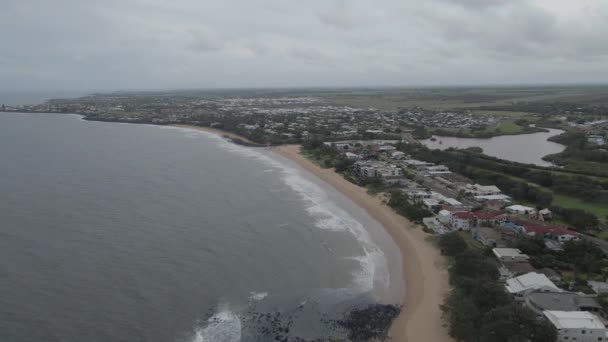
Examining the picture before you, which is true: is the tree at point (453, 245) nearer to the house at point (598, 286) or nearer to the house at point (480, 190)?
the house at point (598, 286)

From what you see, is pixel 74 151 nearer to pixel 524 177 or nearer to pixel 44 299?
pixel 44 299

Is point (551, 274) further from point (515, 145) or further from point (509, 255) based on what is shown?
point (515, 145)

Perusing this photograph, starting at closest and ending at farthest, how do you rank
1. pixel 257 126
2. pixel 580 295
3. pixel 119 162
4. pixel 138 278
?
pixel 580 295, pixel 138 278, pixel 119 162, pixel 257 126

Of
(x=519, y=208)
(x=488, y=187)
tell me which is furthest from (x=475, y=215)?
(x=488, y=187)

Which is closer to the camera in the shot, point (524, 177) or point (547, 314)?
point (547, 314)

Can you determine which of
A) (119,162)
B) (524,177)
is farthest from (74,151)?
(524,177)

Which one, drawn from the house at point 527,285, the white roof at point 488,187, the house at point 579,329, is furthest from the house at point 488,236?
the white roof at point 488,187
